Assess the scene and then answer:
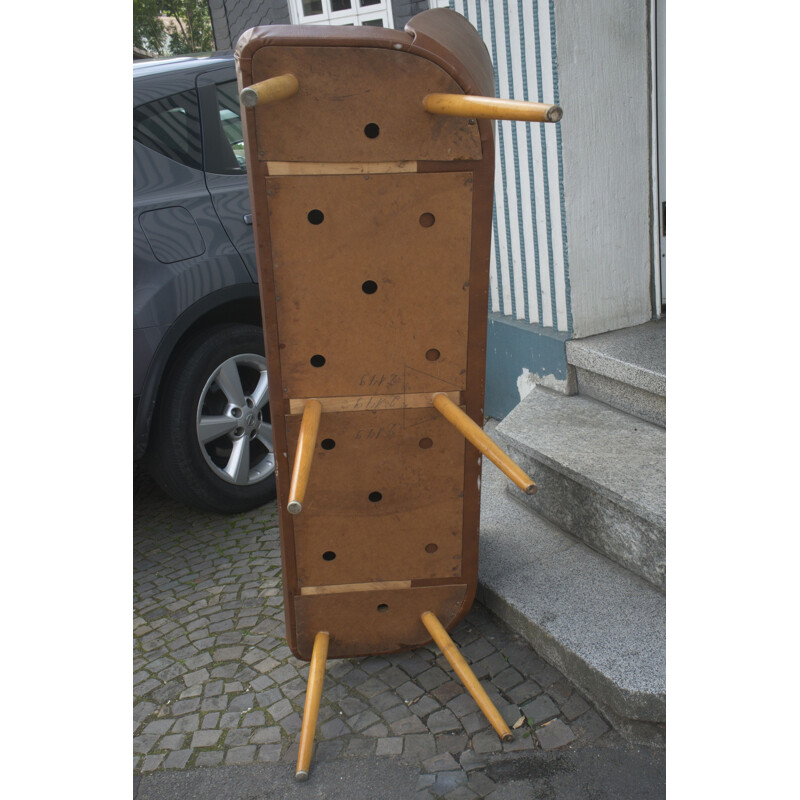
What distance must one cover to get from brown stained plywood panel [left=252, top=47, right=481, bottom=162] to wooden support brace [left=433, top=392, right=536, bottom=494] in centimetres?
61

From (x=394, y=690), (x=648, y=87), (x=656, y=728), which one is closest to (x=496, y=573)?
(x=394, y=690)

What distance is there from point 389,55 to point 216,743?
190cm

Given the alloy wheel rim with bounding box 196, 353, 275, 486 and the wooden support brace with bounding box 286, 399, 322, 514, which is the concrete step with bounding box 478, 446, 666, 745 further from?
the alloy wheel rim with bounding box 196, 353, 275, 486

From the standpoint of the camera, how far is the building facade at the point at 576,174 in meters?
3.14

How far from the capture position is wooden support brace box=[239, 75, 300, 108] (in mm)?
1538

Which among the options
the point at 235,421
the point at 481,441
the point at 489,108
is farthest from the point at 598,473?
the point at 235,421

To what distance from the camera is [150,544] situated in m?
3.57

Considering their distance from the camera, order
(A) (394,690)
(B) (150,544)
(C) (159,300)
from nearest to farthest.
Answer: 1. (A) (394,690)
2. (C) (159,300)
3. (B) (150,544)

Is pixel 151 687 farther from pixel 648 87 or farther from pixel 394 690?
pixel 648 87

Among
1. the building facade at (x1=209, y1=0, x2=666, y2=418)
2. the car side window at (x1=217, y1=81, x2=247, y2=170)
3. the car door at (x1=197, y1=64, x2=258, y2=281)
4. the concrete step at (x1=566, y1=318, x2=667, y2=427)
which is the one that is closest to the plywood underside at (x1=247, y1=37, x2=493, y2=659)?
the concrete step at (x1=566, y1=318, x2=667, y2=427)

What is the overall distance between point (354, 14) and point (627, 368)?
667cm

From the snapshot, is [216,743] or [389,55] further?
[216,743]

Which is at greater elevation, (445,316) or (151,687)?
(445,316)

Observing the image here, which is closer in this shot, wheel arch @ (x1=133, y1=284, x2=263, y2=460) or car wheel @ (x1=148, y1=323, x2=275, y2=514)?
wheel arch @ (x1=133, y1=284, x2=263, y2=460)
